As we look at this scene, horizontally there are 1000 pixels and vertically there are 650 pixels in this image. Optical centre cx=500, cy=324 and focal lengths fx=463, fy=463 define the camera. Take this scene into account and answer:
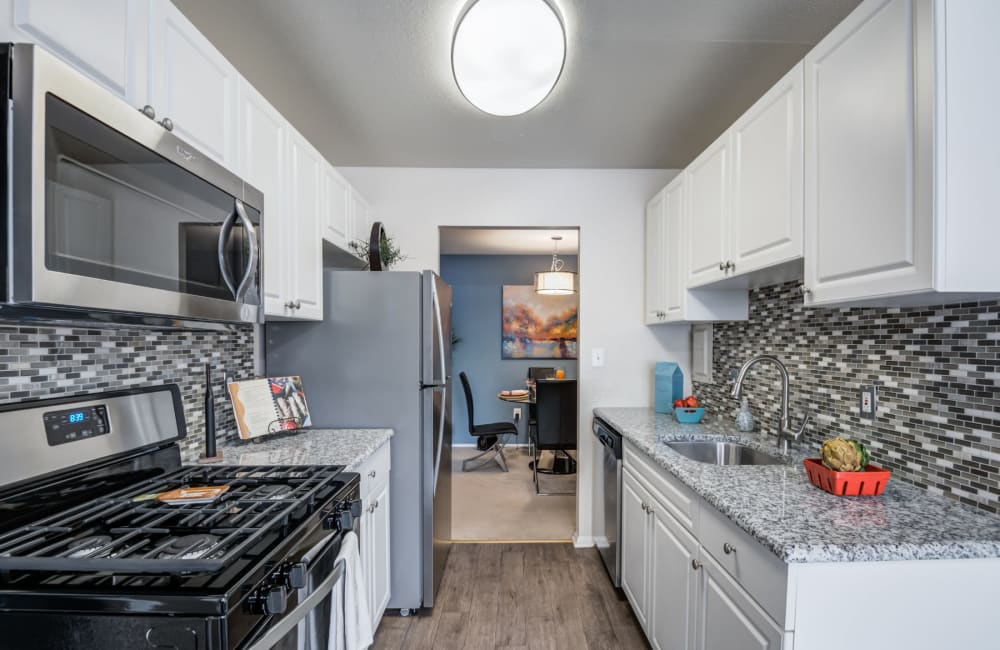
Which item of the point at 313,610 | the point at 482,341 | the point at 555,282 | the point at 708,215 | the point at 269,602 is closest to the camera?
the point at 269,602

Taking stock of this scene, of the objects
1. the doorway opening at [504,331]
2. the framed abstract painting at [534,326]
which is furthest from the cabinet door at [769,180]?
the framed abstract painting at [534,326]

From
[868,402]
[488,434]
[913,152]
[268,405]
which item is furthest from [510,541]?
[913,152]

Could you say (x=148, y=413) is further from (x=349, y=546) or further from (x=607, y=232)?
(x=607, y=232)

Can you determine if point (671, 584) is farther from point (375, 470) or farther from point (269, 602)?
point (269, 602)

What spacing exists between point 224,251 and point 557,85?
1529mm

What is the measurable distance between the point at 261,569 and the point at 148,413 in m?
0.81

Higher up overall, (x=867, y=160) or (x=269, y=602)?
(x=867, y=160)

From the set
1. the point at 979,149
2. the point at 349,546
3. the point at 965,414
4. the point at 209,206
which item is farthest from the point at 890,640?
the point at 209,206

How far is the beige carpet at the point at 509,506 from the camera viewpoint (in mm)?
3170

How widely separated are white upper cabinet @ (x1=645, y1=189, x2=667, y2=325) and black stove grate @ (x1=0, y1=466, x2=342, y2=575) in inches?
83.1

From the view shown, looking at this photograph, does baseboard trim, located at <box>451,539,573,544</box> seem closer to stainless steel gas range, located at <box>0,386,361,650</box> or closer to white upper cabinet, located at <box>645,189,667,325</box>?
white upper cabinet, located at <box>645,189,667,325</box>

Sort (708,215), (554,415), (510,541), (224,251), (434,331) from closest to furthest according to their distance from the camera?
(224,251) < (708,215) < (434,331) < (510,541) < (554,415)

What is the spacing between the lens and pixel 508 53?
158 centimetres

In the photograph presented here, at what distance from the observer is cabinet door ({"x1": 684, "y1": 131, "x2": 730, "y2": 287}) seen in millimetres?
1940
